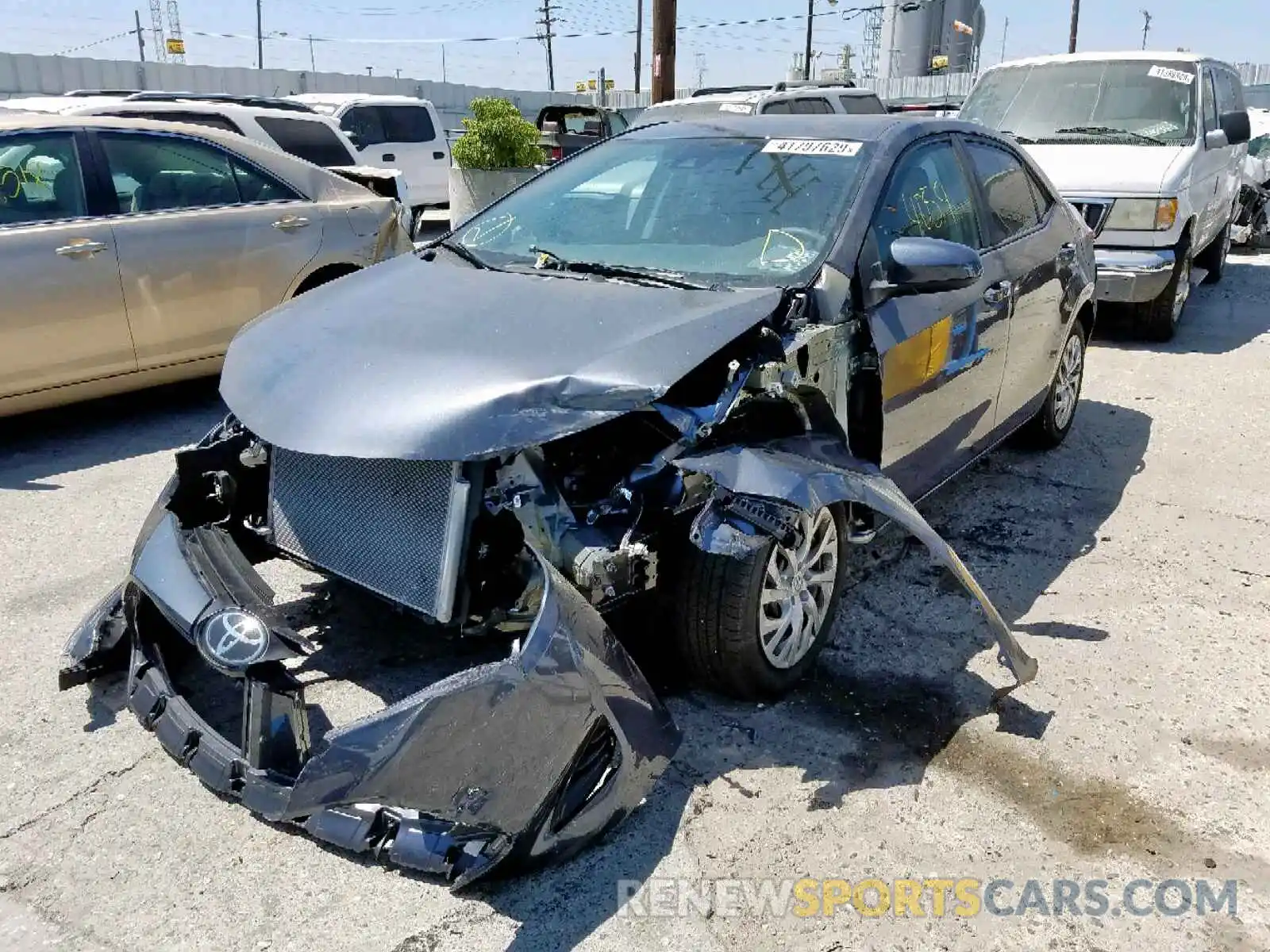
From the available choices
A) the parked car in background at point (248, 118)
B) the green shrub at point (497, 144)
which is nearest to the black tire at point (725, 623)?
the parked car in background at point (248, 118)

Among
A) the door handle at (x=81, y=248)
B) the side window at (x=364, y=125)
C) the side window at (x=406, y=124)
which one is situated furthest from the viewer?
the side window at (x=406, y=124)

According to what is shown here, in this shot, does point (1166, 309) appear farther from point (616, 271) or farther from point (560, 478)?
point (560, 478)

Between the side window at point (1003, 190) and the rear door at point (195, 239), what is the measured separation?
12.6 ft

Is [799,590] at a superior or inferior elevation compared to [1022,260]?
inferior

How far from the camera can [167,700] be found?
9.10 ft

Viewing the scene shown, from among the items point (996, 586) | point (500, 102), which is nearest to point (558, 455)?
point (996, 586)

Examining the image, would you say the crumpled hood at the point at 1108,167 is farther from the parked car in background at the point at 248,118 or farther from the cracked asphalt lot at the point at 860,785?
the parked car in background at the point at 248,118

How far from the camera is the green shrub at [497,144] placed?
48.0 ft

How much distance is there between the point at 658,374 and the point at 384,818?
1.26m

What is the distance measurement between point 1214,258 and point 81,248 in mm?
10492

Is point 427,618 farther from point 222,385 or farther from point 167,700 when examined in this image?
point 222,385

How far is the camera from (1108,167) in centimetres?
808

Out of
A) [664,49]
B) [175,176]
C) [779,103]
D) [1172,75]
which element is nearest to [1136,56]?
[1172,75]

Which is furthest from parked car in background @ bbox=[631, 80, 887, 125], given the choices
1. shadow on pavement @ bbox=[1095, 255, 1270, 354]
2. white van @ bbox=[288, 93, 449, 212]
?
shadow on pavement @ bbox=[1095, 255, 1270, 354]
